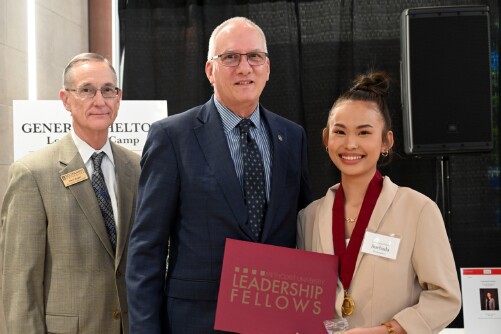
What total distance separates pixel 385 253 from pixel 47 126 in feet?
7.14

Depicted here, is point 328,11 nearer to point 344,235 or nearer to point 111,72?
point 111,72

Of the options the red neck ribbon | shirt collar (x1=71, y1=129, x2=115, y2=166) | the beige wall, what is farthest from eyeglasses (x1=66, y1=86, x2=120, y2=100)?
the beige wall

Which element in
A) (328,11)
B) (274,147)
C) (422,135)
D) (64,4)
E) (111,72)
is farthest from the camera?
(328,11)

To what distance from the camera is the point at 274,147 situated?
1.94 metres

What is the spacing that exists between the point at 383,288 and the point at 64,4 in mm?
3329

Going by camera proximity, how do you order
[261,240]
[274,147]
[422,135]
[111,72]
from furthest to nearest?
[422,135]
[111,72]
[274,147]
[261,240]

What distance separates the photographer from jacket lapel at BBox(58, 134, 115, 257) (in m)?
2.21

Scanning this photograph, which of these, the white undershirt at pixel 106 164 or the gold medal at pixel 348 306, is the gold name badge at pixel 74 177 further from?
the gold medal at pixel 348 306

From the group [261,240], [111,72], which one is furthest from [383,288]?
[111,72]

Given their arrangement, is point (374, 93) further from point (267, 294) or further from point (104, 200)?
point (104, 200)

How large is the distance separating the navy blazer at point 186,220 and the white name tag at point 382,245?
270 mm

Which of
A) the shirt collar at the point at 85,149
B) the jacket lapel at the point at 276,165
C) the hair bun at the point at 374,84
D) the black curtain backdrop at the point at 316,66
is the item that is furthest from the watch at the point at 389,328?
the black curtain backdrop at the point at 316,66

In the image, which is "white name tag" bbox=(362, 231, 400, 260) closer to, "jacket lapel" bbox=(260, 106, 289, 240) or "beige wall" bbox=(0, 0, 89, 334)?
"jacket lapel" bbox=(260, 106, 289, 240)

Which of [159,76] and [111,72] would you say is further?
[159,76]
